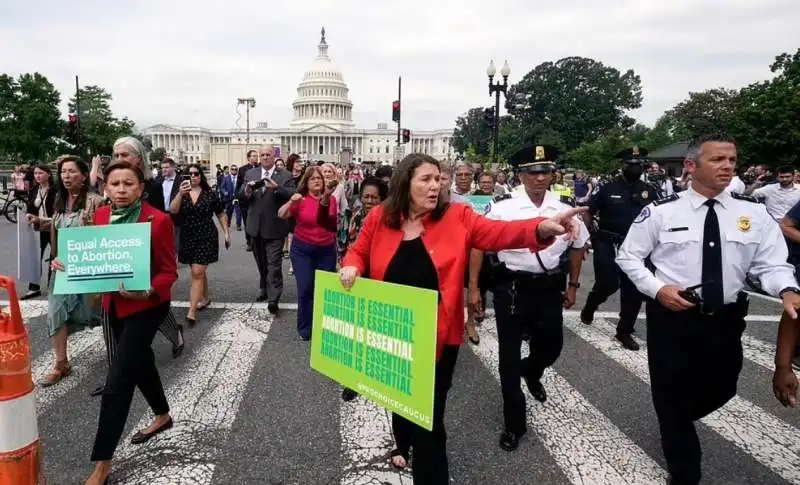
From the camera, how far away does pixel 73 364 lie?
5062 mm

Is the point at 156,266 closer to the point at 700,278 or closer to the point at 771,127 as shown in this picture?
the point at 700,278

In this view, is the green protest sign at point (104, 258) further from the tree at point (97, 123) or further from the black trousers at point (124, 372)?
the tree at point (97, 123)

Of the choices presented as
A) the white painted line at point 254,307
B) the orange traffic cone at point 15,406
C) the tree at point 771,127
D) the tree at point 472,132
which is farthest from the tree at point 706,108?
the orange traffic cone at point 15,406

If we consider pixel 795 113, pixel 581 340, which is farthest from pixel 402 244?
pixel 795 113

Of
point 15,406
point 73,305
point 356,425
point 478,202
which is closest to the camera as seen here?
point 15,406

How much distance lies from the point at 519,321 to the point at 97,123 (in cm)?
5686

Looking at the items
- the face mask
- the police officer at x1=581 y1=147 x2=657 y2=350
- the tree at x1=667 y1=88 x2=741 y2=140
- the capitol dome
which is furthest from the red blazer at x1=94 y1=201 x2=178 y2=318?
the capitol dome

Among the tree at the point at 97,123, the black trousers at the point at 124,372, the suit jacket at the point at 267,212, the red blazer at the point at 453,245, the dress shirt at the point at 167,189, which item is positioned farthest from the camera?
the tree at the point at 97,123

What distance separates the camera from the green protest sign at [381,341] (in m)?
2.39

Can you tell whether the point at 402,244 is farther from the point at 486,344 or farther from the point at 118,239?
the point at 486,344

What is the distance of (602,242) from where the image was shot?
250 inches

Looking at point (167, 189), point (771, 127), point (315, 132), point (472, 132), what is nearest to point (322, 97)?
point (315, 132)

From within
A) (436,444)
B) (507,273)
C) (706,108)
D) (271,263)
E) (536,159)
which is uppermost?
(706,108)

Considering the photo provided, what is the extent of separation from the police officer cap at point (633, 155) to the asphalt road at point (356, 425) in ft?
7.22
